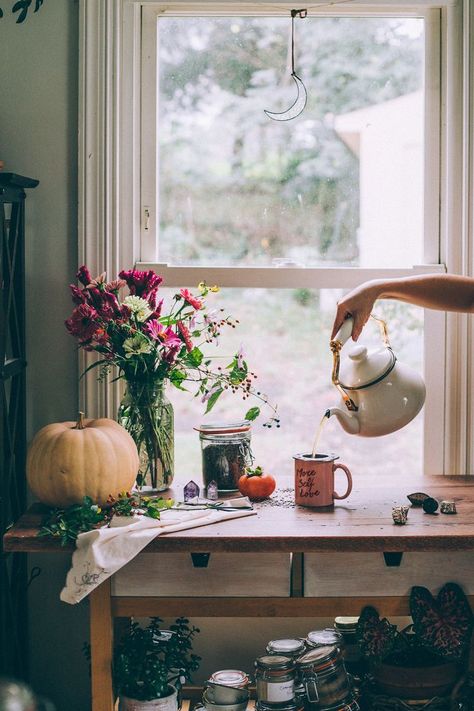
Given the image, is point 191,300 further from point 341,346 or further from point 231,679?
point 231,679

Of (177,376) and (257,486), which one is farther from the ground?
(177,376)

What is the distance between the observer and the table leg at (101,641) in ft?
6.37

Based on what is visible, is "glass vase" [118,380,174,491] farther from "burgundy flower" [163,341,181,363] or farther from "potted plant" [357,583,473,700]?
"potted plant" [357,583,473,700]

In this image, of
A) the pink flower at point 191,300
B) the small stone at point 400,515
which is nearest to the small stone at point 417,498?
the small stone at point 400,515

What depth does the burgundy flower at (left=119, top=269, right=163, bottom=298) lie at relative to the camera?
2.23 meters

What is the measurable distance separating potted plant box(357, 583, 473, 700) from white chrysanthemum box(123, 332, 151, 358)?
851 millimetres

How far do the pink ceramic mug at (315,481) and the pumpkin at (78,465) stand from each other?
0.44 m

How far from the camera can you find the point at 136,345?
2137 millimetres

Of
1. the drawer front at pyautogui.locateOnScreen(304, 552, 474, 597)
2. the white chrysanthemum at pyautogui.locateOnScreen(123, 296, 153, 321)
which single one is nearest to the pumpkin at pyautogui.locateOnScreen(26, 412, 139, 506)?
the white chrysanthemum at pyautogui.locateOnScreen(123, 296, 153, 321)

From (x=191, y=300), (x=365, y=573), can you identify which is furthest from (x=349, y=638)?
(x=191, y=300)

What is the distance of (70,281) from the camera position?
2539 millimetres

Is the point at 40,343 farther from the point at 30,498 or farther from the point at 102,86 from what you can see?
the point at 102,86

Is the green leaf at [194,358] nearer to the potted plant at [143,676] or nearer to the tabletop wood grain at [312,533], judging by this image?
the tabletop wood grain at [312,533]

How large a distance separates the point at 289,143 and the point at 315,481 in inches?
44.2
